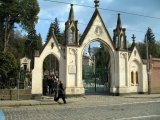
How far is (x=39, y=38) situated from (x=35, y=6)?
51173 millimetres

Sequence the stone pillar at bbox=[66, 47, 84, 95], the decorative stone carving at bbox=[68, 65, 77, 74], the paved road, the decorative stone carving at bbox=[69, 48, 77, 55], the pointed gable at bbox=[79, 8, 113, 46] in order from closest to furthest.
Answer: the paved road
the stone pillar at bbox=[66, 47, 84, 95]
the decorative stone carving at bbox=[68, 65, 77, 74]
the decorative stone carving at bbox=[69, 48, 77, 55]
the pointed gable at bbox=[79, 8, 113, 46]

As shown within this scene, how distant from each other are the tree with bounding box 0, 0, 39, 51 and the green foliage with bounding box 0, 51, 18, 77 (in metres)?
20.9

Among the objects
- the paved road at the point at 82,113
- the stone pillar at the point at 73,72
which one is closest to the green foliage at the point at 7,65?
the stone pillar at the point at 73,72

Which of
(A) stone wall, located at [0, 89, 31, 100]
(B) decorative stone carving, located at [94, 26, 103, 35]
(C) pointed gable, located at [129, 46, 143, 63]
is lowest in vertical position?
(A) stone wall, located at [0, 89, 31, 100]

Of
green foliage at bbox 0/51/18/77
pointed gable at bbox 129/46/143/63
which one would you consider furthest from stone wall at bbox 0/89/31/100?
pointed gable at bbox 129/46/143/63

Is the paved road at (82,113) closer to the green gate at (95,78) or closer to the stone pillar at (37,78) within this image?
the stone pillar at (37,78)

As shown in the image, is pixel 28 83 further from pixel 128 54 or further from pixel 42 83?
pixel 128 54

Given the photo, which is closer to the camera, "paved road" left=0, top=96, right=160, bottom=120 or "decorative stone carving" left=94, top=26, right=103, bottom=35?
"paved road" left=0, top=96, right=160, bottom=120

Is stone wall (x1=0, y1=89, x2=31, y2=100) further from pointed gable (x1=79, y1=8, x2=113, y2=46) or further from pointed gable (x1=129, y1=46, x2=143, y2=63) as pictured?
pointed gable (x1=129, y1=46, x2=143, y2=63)

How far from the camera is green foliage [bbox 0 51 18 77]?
86.6 ft

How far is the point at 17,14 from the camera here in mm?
48938

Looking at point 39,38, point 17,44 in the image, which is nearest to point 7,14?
point 17,44

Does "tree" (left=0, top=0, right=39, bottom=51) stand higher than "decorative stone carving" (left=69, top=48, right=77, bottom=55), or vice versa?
"tree" (left=0, top=0, right=39, bottom=51)

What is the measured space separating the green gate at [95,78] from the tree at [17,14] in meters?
15.5
